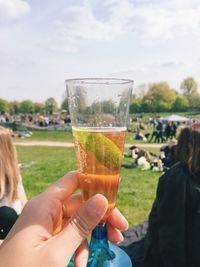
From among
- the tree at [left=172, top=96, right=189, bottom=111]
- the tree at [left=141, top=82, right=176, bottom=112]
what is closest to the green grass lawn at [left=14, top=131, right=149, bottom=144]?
the tree at [left=141, top=82, right=176, bottom=112]

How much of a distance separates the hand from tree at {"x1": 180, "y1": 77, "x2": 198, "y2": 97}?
76.9 metres

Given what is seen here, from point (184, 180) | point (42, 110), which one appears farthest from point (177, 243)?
point (42, 110)

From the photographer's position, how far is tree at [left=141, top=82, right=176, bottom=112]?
64312mm

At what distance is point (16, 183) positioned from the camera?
4.60 meters

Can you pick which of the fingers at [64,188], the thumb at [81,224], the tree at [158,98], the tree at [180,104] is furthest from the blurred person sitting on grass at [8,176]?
the tree at [180,104]

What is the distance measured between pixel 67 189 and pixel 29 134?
30364mm

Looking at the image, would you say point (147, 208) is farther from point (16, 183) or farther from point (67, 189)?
point (67, 189)

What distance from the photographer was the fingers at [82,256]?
1.76 metres

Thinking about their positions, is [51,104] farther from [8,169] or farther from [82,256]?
[82,256]

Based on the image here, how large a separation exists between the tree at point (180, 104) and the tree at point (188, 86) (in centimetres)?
550

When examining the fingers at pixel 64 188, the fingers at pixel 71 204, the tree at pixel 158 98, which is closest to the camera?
the fingers at pixel 64 188

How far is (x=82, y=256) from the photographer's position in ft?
5.85

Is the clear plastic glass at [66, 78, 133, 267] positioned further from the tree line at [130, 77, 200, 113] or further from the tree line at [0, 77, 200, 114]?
the tree line at [130, 77, 200, 113]

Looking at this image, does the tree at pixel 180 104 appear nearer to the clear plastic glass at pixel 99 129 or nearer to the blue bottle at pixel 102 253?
the blue bottle at pixel 102 253
